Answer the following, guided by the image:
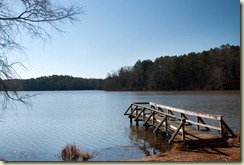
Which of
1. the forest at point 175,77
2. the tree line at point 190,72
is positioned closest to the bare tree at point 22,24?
the forest at point 175,77

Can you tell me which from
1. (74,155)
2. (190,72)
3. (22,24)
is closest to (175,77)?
(190,72)

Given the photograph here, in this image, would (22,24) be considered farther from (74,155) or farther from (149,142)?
(149,142)

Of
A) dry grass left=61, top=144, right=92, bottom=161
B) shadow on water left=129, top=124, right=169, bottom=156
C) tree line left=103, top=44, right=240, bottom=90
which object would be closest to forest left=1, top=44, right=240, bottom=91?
tree line left=103, top=44, right=240, bottom=90

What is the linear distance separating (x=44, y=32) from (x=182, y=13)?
3.28 meters

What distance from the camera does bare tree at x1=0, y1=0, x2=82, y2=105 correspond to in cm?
553

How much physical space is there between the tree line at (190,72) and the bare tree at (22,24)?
407 cm

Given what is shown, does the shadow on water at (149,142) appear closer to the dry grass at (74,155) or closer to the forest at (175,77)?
the dry grass at (74,155)

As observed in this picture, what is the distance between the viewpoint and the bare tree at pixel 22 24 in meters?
5.53

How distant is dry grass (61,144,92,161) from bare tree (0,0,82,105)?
2.82 metres

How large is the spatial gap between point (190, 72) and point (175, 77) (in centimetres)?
147

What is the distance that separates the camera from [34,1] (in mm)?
5664

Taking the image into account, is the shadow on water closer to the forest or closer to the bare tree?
the forest

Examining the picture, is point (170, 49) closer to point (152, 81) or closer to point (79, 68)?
point (79, 68)

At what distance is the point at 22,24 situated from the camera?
19.0 ft
